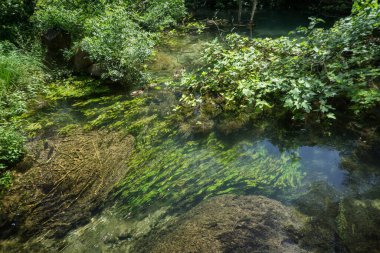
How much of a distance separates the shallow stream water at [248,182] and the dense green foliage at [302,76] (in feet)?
2.27

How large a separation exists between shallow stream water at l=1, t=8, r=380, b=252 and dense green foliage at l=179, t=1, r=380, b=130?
2.27 ft

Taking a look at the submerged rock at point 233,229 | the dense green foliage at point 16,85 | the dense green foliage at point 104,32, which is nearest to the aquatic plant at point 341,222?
the submerged rock at point 233,229

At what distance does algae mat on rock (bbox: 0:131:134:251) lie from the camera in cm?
403

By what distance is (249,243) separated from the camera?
126 inches

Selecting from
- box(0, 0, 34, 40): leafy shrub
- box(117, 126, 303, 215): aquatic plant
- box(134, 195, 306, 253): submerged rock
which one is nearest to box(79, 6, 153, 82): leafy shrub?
box(117, 126, 303, 215): aquatic plant

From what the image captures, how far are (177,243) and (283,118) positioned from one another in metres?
3.61

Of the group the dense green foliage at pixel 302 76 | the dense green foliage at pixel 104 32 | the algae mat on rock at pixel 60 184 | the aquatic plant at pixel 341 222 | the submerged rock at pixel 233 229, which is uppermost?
the dense green foliage at pixel 104 32

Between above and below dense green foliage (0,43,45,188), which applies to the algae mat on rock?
below

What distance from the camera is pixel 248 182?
439 centimetres

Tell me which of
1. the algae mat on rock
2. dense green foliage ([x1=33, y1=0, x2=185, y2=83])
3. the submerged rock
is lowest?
the submerged rock

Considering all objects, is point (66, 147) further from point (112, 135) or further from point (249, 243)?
point (249, 243)

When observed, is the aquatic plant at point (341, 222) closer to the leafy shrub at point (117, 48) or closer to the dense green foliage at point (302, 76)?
the dense green foliage at point (302, 76)

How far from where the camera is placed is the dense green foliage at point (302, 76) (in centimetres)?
475

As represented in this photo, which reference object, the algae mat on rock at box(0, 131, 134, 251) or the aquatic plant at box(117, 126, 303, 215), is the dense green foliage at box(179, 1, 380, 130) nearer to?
the aquatic plant at box(117, 126, 303, 215)
